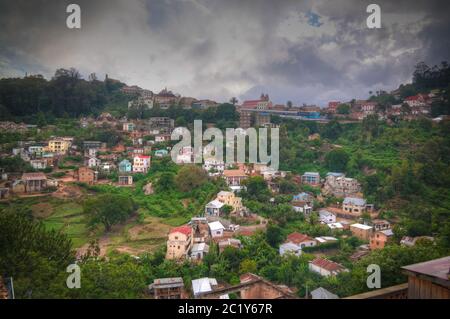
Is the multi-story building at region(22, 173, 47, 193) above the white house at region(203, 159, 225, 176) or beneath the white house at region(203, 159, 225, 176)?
beneath

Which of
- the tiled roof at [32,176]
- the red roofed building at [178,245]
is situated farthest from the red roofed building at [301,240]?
the tiled roof at [32,176]

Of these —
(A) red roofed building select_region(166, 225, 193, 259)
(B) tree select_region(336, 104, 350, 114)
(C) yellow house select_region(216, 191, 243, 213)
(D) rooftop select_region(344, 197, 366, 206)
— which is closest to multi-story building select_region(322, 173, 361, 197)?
(D) rooftop select_region(344, 197, 366, 206)

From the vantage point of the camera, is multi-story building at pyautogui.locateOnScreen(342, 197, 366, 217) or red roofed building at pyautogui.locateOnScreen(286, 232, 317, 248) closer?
red roofed building at pyautogui.locateOnScreen(286, 232, 317, 248)

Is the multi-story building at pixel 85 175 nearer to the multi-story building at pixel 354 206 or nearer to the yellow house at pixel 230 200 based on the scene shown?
the yellow house at pixel 230 200

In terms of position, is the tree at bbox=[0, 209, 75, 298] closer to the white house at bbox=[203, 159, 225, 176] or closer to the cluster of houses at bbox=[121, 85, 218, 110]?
the white house at bbox=[203, 159, 225, 176]
